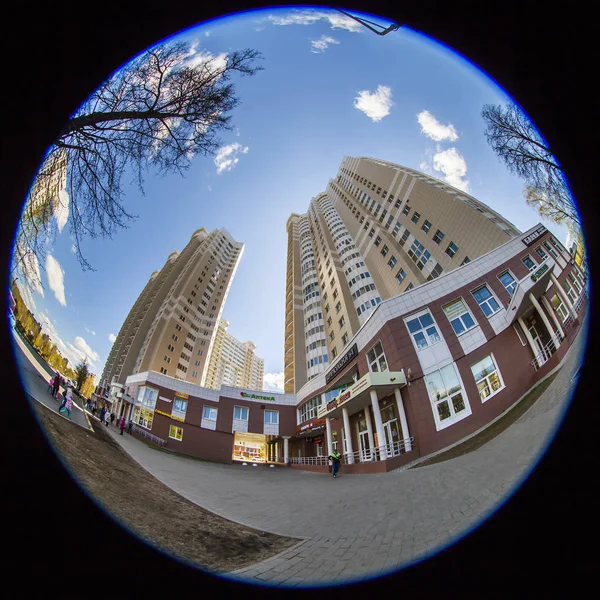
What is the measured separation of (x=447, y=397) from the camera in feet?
6.82

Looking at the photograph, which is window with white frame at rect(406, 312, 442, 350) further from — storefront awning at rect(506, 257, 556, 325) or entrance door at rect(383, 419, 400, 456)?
entrance door at rect(383, 419, 400, 456)

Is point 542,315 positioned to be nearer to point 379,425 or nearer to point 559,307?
point 559,307

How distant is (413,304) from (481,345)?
0.85m

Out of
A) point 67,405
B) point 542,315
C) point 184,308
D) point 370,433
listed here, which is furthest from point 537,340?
point 184,308

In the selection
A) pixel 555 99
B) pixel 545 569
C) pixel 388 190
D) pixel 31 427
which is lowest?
pixel 545 569

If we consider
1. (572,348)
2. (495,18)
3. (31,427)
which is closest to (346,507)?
(572,348)

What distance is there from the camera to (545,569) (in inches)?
35.7

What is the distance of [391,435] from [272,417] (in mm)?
16715

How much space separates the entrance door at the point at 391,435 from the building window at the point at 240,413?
53.2 feet

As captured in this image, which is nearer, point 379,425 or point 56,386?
point 56,386

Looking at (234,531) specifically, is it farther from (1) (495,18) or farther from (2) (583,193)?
(1) (495,18)

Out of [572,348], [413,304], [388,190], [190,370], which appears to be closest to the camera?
[572,348]

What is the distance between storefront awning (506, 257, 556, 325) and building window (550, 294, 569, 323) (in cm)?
14

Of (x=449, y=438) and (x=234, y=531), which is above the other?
(x=449, y=438)
